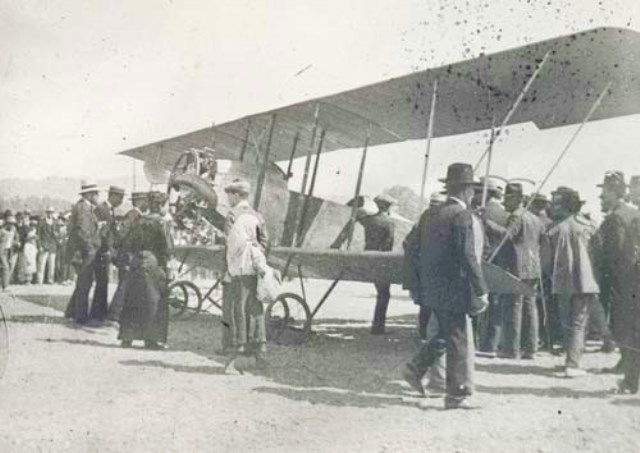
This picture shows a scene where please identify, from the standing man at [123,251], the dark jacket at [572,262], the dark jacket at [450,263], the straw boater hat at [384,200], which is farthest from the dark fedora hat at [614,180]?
the standing man at [123,251]

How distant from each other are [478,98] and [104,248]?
15.9 ft

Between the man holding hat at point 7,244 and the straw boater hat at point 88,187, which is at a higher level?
the straw boater hat at point 88,187

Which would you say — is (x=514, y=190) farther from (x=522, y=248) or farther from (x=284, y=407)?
(x=284, y=407)

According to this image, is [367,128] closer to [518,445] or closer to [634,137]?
[634,137]

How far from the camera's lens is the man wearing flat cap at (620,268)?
14.1 ft

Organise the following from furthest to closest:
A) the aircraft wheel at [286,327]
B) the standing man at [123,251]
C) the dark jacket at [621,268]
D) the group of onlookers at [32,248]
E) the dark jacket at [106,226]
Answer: the group of onlookers at [32,248] < the dark jacket at [106,226] < the standing man at [123,251] < the aircraft wheel at [286,327] < the dark jacket at [621,268]

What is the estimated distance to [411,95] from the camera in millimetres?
6223

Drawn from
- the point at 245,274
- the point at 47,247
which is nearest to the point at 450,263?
the point at 245,274

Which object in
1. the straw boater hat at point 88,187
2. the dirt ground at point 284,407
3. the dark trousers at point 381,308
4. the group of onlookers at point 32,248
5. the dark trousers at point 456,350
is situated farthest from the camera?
the group of onlookers at point 32,248

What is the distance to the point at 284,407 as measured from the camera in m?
4.08

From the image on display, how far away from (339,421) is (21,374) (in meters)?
2.73

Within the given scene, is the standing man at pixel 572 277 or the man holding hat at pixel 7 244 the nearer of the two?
the standing man at pixel 572 277

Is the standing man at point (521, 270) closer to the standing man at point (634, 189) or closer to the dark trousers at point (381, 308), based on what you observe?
the standing man at point (634, 189)

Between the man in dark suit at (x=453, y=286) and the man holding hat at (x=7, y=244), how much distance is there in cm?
939
